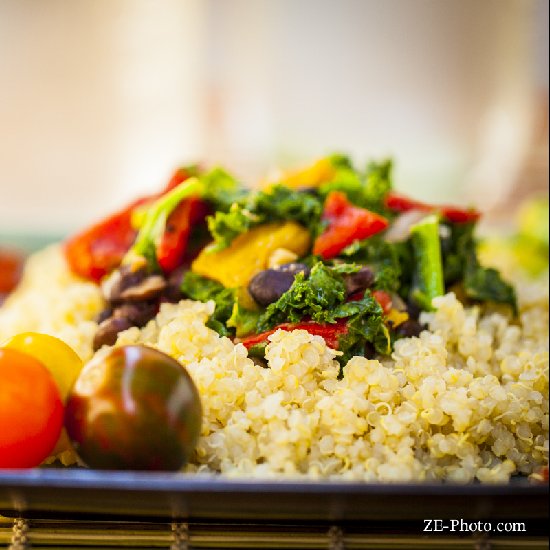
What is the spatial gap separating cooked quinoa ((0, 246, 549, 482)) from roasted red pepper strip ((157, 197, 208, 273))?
0.81 ft

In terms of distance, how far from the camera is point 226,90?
614 centimetres

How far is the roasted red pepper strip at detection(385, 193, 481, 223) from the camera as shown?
8.13 feet

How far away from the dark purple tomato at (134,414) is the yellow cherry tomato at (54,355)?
0.68ft

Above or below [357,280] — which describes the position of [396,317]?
below

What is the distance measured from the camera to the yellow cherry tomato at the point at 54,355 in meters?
1.72

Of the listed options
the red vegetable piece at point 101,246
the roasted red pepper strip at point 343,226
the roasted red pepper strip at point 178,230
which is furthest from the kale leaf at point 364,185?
the red vegetable piece at point 101,246

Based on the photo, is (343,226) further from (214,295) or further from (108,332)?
(108,332)

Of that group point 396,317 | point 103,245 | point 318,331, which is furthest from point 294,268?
point 103,245

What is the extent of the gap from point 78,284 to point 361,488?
61.2 inches

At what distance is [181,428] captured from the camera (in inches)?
58.3

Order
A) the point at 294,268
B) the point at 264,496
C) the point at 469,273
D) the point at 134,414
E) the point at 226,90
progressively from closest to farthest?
the point at 264,496, the point at 134,414, the point at 294,268, the point at 469,273, the point at 226,90

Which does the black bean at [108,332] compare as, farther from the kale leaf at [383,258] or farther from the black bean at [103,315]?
the kale leaf at [383,258]

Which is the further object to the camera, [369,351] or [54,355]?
[369,351]

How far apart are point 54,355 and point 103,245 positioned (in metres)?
0.91
